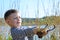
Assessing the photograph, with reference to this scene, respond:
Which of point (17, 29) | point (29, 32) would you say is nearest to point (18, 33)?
point (17, 29)

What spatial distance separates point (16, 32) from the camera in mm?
2186

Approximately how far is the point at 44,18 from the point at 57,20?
7.1 inches

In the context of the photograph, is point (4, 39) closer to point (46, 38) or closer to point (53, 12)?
point (46, 38)

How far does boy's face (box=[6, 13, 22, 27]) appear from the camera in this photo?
86.5 inches

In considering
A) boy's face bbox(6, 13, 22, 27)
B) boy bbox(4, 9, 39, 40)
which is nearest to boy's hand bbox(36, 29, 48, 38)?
boy bbox(4, 9, 39, 40)

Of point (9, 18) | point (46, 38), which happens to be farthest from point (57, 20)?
point (9, 18)

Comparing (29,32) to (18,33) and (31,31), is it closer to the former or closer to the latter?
(31,31)

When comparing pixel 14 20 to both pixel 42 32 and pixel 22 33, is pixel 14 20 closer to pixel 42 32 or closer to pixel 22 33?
pixel 22 33

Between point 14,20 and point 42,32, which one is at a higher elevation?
point 14,20

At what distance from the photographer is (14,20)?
7.34 feet

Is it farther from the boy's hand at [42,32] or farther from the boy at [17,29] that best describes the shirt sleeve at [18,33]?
the boy's hand at [42,32]

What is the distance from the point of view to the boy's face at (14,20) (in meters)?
2.20

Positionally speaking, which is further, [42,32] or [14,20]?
[14,20]

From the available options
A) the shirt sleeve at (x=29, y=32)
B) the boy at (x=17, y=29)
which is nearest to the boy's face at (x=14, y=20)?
the boy at (x=17, y=29)
